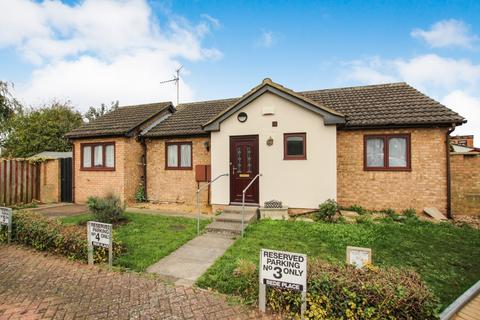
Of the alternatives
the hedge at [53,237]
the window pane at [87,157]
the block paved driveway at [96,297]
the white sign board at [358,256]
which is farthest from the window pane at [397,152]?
the window pane at [87,157]

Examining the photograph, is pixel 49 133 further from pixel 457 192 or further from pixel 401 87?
pixel 457 192

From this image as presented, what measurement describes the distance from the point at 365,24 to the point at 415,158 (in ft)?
20.1

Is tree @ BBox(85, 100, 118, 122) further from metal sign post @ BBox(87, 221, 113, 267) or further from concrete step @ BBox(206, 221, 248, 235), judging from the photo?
metal sign post @ BBox(87, 221, 113, 267)

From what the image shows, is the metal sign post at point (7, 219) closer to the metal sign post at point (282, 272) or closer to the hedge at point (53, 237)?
the hedge at point (53, 237)

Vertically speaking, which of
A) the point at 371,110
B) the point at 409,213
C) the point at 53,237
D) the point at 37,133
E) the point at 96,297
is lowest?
the point at 96,297

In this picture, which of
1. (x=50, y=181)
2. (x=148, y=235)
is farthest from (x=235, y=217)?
(x=50, y=181)

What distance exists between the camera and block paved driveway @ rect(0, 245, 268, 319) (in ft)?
11.8

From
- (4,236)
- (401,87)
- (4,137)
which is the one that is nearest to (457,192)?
(401,87)

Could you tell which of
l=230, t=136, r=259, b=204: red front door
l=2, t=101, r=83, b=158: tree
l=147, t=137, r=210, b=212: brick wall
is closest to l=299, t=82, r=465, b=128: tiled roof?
l=230, t=136, r=259, b=204: red front door

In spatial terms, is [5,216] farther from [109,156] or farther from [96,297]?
[109,156]

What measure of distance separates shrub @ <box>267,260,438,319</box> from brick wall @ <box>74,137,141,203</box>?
419 inches

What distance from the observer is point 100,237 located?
5.28 meters

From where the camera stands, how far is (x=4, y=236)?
22.9ft

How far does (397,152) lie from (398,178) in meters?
0.97
